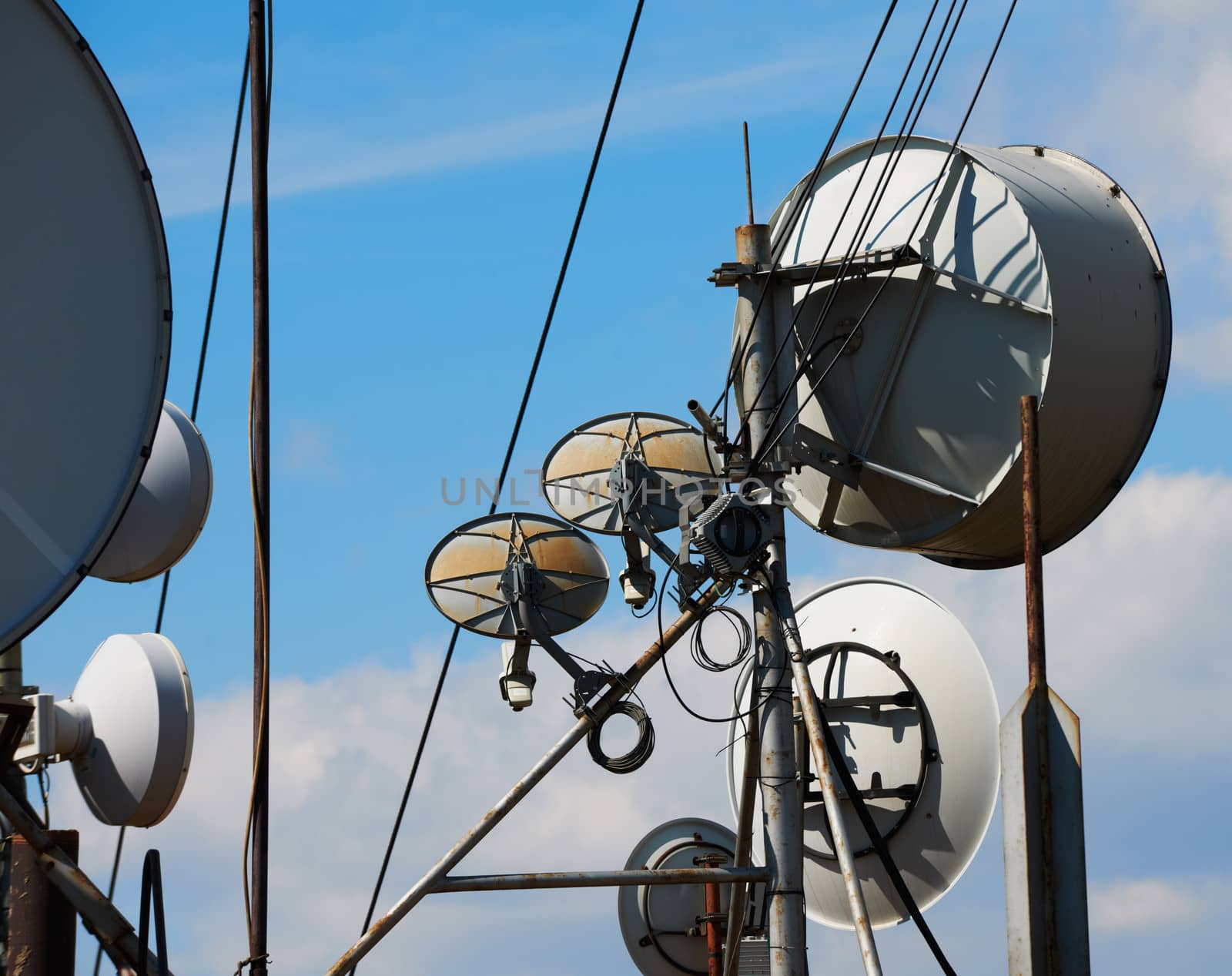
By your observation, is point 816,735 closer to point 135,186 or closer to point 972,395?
point 972,395

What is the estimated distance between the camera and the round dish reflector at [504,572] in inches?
556

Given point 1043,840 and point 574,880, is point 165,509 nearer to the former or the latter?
point 574,880

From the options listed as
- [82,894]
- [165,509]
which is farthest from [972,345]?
[82,894]

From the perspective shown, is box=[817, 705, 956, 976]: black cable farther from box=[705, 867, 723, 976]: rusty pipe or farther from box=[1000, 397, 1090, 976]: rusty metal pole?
box=[1000, 397, 1090, 976]: rusty metal pole

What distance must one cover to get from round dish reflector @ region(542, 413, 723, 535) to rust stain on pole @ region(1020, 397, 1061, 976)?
388 centimetres

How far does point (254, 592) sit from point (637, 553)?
3540mm

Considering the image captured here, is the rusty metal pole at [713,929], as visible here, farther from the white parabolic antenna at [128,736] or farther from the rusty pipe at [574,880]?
the white parabolic antenna at [128,736]

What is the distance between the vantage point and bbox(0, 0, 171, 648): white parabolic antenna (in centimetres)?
852

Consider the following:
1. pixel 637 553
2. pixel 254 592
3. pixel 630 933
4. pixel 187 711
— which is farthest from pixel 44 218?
pixel 630 933

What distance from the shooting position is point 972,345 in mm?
15242

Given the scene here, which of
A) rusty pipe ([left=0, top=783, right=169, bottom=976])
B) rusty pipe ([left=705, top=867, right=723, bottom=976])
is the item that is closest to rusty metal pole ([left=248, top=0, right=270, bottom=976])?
rusty pipe ([left=0, top=783, right=169, bottom=976])

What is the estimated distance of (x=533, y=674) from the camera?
14117 mm

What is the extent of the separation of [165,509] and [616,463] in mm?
3768

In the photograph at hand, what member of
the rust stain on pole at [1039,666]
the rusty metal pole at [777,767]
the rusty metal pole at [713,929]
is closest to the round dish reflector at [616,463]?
the rusty metal pole at [777,767]
